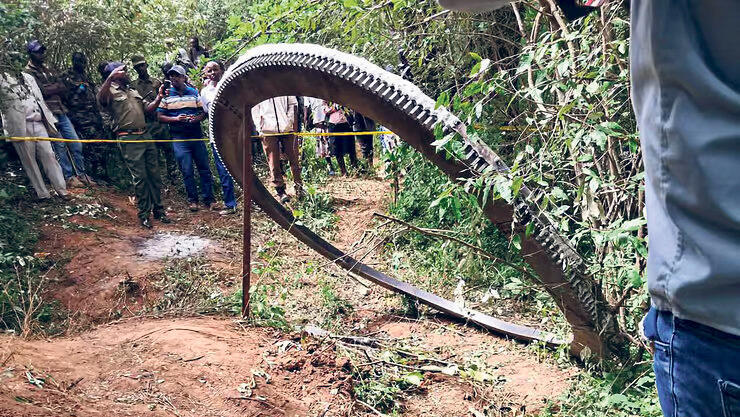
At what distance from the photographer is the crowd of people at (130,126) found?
8.11m

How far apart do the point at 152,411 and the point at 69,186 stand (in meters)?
6.65

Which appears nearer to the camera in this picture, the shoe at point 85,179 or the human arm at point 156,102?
the human arm at point 156,102

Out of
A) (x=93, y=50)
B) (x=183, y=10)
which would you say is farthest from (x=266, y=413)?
(x=183, y=10)

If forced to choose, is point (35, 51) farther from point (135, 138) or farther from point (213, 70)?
point (213, 70)

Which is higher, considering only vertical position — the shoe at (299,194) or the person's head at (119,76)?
the person's head at (119,76)

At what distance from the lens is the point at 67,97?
9.19 metres

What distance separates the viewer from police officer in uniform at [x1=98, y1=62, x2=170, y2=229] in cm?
825

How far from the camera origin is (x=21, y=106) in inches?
307

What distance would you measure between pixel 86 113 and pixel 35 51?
3.93 ft

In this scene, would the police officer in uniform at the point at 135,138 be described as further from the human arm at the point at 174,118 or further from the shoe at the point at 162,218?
the human arm at the point at 174,118

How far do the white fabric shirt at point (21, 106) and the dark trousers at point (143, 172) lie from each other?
39.4 inches

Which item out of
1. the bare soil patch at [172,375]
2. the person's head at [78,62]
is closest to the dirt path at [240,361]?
the bare soil patch at [172,375]

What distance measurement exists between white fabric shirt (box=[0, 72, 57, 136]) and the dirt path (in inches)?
93.4

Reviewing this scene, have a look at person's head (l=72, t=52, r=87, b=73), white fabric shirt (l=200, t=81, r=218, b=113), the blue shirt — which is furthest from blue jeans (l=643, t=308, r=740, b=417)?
person's head (l=72, t=52, r=87, b=73)
